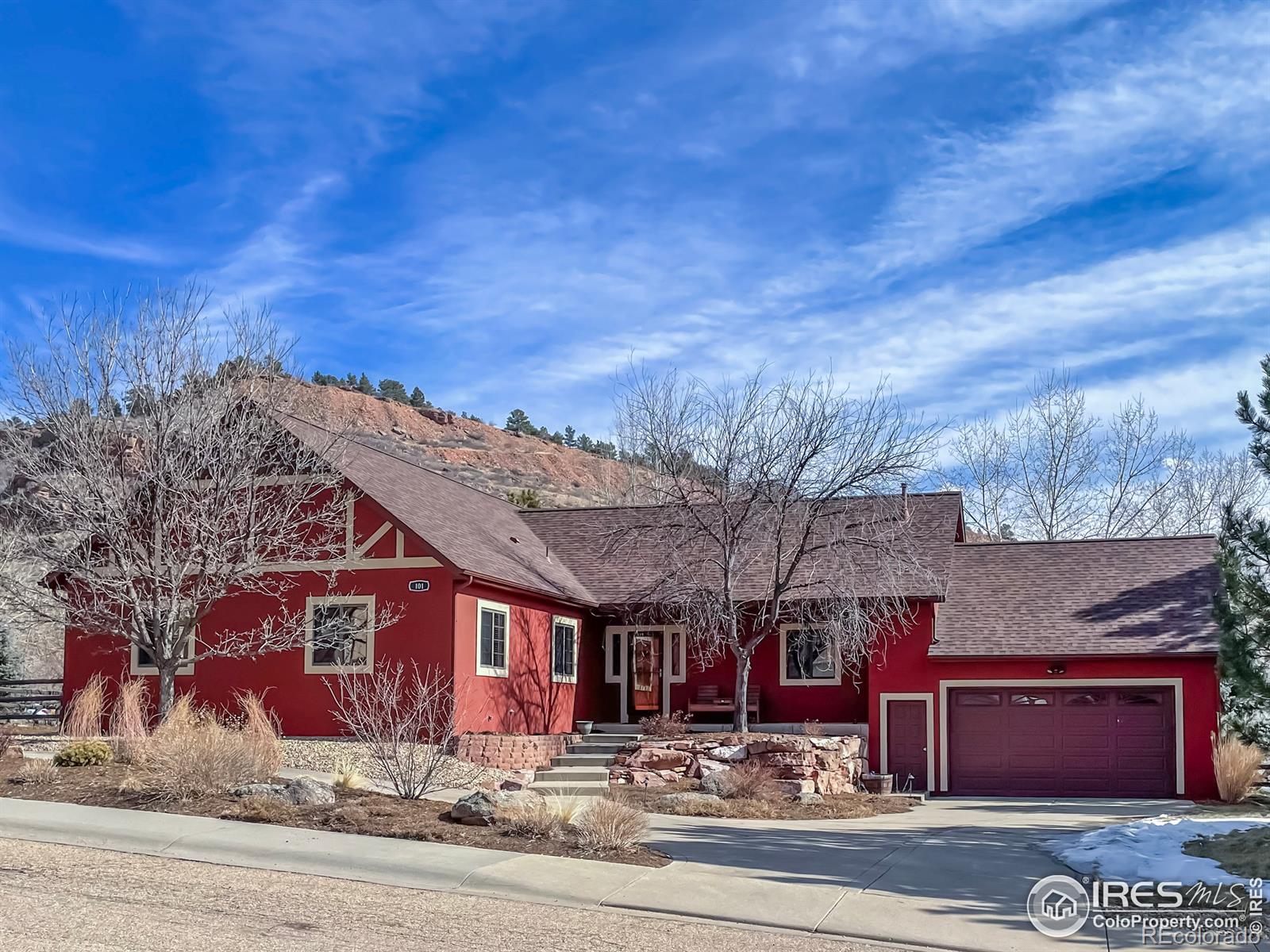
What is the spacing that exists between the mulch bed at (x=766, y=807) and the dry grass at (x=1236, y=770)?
5485 mm

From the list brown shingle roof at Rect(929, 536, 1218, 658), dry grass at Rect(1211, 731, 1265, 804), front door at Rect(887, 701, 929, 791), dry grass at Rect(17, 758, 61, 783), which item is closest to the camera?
dry grass at Rect(17, 758, 61, 783)

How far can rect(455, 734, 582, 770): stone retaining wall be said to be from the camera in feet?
66.3

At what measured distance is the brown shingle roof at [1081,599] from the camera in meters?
23.0

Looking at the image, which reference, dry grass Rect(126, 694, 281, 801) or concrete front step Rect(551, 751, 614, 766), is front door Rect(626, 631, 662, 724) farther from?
dry grass Rect(126, 694, 281, 801)

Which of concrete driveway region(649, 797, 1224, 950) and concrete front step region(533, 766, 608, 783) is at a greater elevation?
concrete driveway region(649, 797, 1224, 950)

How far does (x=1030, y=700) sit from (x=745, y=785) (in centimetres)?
761

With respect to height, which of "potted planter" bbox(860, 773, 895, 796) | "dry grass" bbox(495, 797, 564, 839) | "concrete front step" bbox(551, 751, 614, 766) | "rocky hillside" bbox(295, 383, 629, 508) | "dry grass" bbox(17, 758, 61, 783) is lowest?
"potted planter" bbox(860, 773, 895, 796)

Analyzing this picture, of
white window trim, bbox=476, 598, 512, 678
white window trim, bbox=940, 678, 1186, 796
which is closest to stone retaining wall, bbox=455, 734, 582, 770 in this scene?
white window trim, bbox=476, 598, 512, 678

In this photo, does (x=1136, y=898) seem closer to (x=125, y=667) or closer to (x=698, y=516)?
(x=698, y=516)

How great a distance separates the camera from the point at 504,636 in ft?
74.9

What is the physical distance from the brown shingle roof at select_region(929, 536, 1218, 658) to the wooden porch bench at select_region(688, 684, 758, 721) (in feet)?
12.2

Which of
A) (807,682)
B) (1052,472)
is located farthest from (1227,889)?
(1052,472)

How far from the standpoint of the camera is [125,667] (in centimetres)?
2242

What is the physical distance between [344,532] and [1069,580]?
47.8 feet
